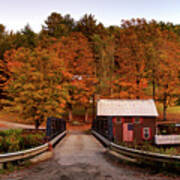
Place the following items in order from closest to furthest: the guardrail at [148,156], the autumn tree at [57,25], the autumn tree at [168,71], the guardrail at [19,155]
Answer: the guardrail at [148,156] → the guardrail at [19,155] → the autumn tree at [168,71] → the autumn tree at [57,25]

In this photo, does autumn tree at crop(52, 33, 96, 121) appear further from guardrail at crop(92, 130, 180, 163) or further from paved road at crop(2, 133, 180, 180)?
paved road at crop(2, 133, 180, 180)

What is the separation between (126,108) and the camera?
25.9 m

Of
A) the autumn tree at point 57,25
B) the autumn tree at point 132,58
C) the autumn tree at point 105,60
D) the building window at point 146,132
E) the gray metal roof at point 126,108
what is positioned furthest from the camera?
the autumn tree at point 57,25

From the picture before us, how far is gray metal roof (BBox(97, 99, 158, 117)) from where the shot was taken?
994 inches

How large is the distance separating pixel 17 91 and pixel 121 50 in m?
21.9

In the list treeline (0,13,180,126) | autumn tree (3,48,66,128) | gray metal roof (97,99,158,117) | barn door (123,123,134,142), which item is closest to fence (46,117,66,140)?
autumn tree (3,48,66,128)

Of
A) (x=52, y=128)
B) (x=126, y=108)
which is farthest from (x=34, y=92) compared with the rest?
(x=126, y=108)

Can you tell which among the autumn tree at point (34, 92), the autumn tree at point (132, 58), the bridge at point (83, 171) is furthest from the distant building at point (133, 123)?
the bridge at point (83, 171)

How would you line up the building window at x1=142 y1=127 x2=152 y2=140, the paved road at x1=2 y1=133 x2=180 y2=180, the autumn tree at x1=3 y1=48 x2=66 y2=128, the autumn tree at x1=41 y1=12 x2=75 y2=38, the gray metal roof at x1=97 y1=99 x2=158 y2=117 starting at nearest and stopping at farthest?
the paved road at x1=2 y1=133 x2=180 y2=180 < the autumn tree at x1=3 y1=48 x2=66 y2=128 < the building window at x1=142 y1=127 x2=152 y2=140 < the gray metal roof at x1=97 y1=99 x2=158 y2=117 < the autumn tree at x1=41 y1=12 x2=75 y2=38

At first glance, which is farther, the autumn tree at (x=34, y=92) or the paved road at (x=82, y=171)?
the autumn tree at (x=34, y=92)

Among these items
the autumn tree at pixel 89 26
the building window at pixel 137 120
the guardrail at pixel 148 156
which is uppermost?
the autumn tree at pixel 89 26

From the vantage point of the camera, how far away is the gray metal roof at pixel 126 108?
2525 centimetres

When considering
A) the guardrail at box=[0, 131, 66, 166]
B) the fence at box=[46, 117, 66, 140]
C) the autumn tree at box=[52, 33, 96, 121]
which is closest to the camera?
the guardrail at box=[0, 131, 66, 166]

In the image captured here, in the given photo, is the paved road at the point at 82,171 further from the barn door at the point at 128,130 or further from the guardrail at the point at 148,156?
the barn door at the point at 128,130
